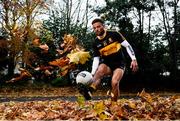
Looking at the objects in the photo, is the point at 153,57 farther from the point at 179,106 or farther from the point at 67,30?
the point at 179,106

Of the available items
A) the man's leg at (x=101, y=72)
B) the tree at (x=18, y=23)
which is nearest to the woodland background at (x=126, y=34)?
the tree at (x=18, y=23)

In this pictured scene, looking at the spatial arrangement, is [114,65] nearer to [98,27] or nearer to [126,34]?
[98,27]

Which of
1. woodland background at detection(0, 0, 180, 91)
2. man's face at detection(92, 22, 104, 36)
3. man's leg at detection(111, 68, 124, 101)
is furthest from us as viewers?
woodland background at detection(0, 0, 180, 91)

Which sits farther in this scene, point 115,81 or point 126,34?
point 126,34

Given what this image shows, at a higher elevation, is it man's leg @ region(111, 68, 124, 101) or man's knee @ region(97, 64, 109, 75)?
man's knee @ region(97, 64, 109, 75)

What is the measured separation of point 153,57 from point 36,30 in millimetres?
11144

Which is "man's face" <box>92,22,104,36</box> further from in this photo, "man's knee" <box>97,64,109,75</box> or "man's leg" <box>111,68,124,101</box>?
"man's leg" <box>111,68,124,101</box>

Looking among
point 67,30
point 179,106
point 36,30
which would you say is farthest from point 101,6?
point 179,106

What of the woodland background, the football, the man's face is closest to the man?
the man's face

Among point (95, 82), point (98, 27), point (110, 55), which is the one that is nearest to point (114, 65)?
point (110, 55)

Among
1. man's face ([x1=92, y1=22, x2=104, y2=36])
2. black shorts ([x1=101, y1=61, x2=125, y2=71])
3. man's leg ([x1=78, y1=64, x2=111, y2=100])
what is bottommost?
man's leg ([x1=78, y1=64, x2=111, y2=100])

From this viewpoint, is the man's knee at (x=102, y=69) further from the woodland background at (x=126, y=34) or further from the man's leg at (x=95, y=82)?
the woodland background at (x=126, y=34)

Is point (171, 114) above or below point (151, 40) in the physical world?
below

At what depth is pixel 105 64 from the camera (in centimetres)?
1029
